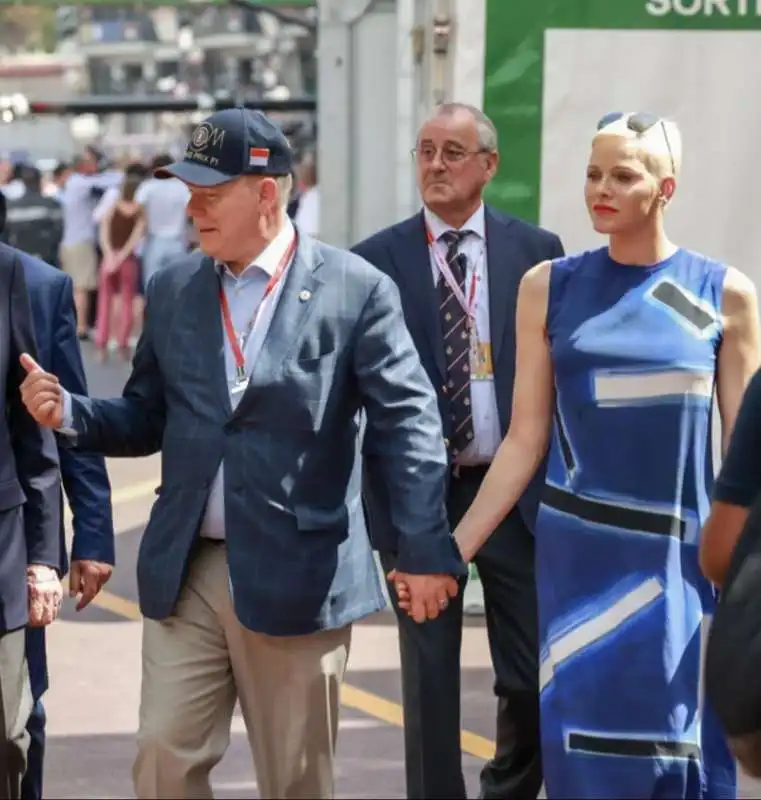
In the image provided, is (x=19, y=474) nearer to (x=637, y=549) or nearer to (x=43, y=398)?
(x=43, y=398)

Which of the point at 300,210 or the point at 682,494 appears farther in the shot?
the point at 300,210

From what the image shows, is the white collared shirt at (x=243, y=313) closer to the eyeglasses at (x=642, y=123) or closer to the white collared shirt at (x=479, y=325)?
the eyeglasses at (x=642, y=123)

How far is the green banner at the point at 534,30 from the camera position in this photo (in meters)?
7.77

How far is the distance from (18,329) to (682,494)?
1511mm

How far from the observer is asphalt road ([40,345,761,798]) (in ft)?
21.5

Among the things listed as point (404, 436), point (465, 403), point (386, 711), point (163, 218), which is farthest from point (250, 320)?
point (163, 218)

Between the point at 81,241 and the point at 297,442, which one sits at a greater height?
the point at 297,442

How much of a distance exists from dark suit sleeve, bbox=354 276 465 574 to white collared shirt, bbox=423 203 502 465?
0.98 metres

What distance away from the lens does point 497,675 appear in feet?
19.4

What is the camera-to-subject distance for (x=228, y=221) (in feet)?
15.3

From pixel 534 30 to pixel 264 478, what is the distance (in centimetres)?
366

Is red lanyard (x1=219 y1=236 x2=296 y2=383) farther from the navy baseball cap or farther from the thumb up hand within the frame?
the thumb up hand

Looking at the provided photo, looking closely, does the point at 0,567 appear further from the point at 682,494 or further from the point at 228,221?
the point at 682,494

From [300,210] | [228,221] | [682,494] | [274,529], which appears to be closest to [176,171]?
[228,221]
